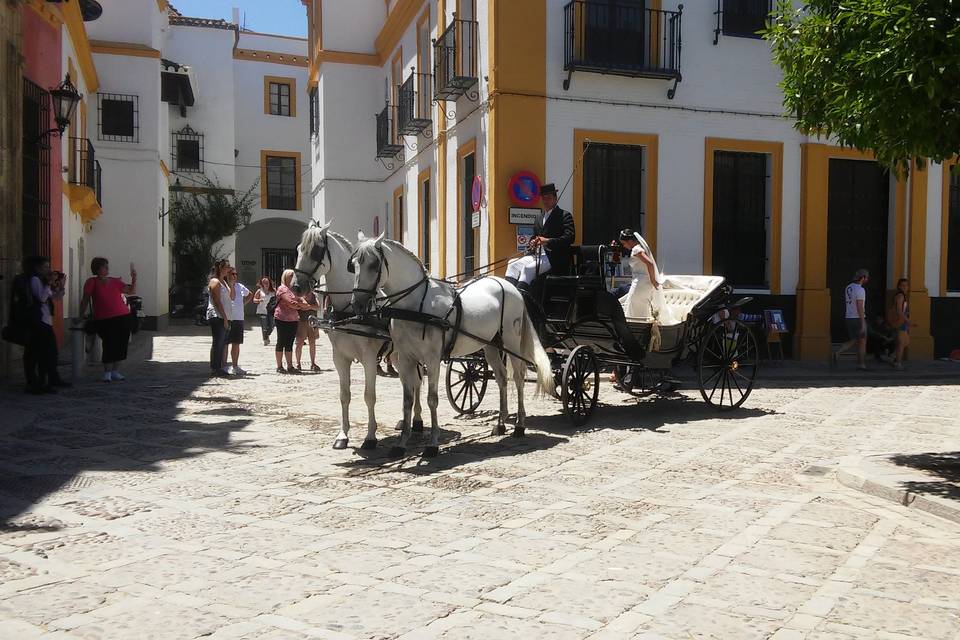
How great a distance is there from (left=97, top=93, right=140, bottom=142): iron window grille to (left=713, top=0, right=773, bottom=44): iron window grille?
16618 millimetres

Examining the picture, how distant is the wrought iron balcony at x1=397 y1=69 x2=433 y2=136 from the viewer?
1822cm

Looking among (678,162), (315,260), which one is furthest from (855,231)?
(315,260)

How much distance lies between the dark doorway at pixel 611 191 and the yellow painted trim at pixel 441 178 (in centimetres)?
368

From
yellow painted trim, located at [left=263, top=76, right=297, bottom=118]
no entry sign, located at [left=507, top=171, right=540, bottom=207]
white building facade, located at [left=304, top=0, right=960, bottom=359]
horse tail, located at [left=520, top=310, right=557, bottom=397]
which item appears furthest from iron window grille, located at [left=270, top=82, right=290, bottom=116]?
horse tail, located at [left=520, top=310, right=557, bottom=397]

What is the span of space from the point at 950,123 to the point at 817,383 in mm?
7745

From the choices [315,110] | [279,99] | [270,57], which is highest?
[270,57]

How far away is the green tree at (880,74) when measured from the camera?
5.62 metres

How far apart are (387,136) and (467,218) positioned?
6.64m

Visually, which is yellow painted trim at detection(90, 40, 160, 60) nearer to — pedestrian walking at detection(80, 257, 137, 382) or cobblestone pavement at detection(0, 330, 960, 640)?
pedestrian walking at detection(80, 257, 137, 382)

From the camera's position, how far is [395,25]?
2130 centimetres

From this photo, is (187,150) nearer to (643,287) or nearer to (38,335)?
(38,335)

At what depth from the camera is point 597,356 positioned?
9.24m

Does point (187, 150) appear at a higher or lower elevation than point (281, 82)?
A: lower

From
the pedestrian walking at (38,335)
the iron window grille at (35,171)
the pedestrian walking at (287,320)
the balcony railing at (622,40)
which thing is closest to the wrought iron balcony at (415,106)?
the balcony railing at (622,40)
